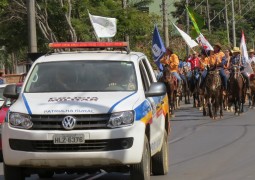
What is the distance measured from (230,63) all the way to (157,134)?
16.0 m

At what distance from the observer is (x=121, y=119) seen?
10891 mm

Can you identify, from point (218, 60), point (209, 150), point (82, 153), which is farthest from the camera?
point (218, 60)

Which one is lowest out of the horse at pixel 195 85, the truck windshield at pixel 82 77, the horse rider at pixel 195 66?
the horse at pixel 195 85

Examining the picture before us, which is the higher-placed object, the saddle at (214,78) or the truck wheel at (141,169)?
the truck wheel at (141,169)

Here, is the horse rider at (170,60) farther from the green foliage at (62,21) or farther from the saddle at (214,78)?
the green foliage at (62,21)

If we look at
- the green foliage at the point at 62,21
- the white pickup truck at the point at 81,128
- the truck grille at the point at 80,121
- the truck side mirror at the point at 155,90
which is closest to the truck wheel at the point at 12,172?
the white pickup truck at the point at 81,128

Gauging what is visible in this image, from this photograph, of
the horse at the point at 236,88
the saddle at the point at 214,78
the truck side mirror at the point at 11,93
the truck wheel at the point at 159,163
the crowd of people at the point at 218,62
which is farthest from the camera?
the horse at the point at 236,88

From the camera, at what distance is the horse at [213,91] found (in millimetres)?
25875

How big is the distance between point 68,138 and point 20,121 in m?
0.72

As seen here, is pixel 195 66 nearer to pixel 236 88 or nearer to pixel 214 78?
pixel 236 88

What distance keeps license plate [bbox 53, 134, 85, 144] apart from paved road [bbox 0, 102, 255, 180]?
2377 mm

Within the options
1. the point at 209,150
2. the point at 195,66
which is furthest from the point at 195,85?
the point at 209,150

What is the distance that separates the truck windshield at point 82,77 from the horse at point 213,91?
44.8ft

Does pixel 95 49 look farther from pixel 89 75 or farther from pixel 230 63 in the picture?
pixel 230 63
